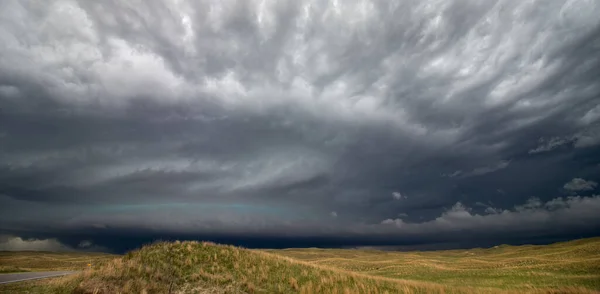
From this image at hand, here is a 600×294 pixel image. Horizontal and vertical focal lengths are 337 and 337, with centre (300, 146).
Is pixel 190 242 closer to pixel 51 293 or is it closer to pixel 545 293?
pixel 51 293

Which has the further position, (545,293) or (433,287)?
(433,287)

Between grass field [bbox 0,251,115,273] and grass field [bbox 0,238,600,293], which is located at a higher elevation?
grass field [bbox 0,238,600,293]

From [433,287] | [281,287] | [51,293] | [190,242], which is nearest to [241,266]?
[281,287]

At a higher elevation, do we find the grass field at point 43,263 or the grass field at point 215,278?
the grass field at point 215,278

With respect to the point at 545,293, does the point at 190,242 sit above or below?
above

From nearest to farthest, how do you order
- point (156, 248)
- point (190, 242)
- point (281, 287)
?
point (281, 287) < point (156, 248) < point (190, 242)

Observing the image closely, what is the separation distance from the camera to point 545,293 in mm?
22094

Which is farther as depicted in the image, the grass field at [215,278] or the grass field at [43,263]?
the grass field at [43,263]

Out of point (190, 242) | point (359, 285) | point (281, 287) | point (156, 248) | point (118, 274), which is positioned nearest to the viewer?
point (118, 274)

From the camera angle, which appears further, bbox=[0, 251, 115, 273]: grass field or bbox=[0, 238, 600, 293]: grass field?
bbox=[0, 251, 115, 273]: grass field

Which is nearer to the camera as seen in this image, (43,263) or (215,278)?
(215,278)

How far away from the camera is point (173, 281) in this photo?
22.3 metres

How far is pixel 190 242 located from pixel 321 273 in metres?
12.5

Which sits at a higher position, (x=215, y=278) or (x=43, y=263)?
(x=215, y=278)
